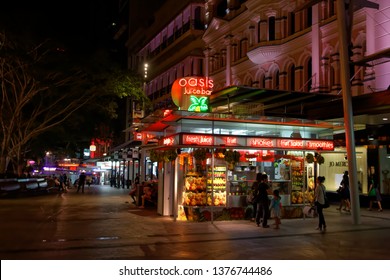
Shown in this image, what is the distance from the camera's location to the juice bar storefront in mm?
15625

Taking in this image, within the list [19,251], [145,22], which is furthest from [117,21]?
[19,251]

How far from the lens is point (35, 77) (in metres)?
23.8

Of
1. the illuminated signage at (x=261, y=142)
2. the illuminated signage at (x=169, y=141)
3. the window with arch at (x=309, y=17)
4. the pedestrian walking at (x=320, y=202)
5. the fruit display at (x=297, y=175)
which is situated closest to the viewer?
the pedestrian walking at (x=320, y=202)

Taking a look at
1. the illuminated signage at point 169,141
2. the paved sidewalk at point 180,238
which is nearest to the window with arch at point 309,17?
the paved sidewalk at point 180,238

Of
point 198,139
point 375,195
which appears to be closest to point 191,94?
point 198,139

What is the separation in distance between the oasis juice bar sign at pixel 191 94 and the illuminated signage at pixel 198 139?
287 centimetres

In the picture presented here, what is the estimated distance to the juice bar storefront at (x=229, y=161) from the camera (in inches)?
615

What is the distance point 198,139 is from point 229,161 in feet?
4.87

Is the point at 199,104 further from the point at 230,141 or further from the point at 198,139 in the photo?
the point at 198,139

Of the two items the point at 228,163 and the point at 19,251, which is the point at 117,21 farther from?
the point at 19,251

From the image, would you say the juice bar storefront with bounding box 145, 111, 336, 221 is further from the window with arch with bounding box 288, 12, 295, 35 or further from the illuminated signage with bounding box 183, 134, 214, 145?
the window with arch with bounding box 288, 12, 295, 35

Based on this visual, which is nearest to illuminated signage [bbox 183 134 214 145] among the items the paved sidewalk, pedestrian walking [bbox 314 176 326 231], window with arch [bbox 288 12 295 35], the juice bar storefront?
the juice bar storefront

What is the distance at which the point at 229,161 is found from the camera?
Result: 15664mm

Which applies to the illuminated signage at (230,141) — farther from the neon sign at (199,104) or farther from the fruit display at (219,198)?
the neon sign at (199,104)
